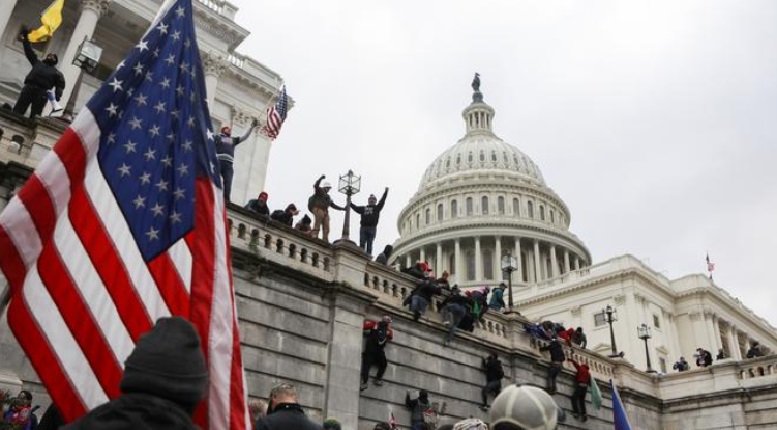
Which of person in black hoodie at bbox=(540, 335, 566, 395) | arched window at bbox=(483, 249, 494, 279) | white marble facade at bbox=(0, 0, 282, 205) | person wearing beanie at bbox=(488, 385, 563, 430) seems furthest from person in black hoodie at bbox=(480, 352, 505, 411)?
arched window at bbox=(483, 249, 494, 279)

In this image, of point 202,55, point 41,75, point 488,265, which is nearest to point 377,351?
point 41,75

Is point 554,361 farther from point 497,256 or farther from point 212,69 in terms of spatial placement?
point 497,256

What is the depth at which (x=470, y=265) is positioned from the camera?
3546 inches

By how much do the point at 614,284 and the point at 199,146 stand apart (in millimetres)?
62128

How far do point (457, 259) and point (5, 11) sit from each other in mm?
70278

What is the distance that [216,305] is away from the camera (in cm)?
535

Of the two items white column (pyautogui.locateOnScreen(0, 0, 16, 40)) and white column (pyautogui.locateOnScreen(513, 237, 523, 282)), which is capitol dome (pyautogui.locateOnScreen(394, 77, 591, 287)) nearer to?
white column (pyautogui.locateOnScreen(513, 237, 523, 282))

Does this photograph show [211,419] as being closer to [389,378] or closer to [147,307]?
[147,307]

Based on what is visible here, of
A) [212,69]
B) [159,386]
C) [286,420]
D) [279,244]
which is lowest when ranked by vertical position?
[159,386]

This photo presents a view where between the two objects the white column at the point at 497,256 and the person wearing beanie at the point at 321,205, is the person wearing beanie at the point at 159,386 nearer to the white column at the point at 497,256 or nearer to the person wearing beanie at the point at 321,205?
the person wearing beanie at the point at 321,205

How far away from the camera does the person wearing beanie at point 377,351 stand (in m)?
15.9

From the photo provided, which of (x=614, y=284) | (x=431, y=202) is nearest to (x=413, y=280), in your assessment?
(x=614, y=284)

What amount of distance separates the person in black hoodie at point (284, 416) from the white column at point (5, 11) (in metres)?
24.2

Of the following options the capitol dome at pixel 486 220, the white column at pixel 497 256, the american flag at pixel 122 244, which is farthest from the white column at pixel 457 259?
the american flag at pixel 122 244
